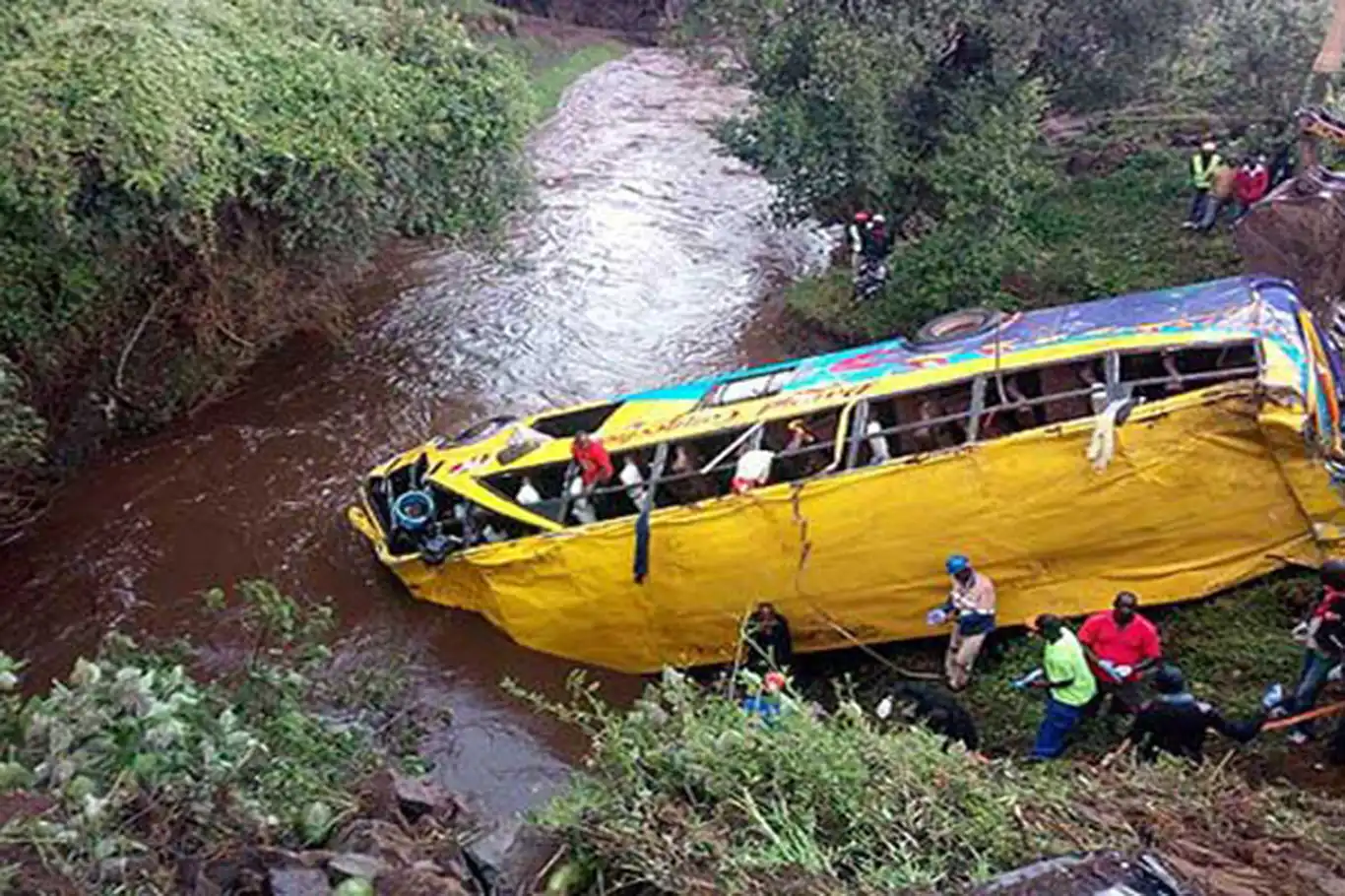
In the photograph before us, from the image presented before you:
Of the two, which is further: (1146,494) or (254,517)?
(254,517)

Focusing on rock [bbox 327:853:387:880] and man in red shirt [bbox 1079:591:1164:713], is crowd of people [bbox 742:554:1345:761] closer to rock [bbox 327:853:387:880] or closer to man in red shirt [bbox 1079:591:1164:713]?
man in red shirt [bbox 1079:591:1164:713]

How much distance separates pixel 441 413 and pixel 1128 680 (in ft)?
34.5

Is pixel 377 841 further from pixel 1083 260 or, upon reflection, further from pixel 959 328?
pixel 1083 260

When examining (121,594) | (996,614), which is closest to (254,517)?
(121,594)

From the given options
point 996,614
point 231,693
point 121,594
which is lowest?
point 121,594

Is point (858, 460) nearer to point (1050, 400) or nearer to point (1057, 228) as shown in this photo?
point (1050, 400)

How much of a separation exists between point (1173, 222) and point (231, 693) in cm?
1515

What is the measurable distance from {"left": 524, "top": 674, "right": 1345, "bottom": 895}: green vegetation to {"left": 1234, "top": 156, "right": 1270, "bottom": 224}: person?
12.3 m

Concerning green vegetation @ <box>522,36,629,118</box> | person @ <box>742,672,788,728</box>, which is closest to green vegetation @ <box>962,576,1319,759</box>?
person @ <box>742,672,788,728</box>

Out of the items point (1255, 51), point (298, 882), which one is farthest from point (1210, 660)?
point (1255, 51)

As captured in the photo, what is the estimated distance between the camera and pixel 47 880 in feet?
15.3

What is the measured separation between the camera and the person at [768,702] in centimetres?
639

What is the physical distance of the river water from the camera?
37.9 ft

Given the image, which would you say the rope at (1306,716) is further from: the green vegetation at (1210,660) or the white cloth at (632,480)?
the white cloth at (632,480)
